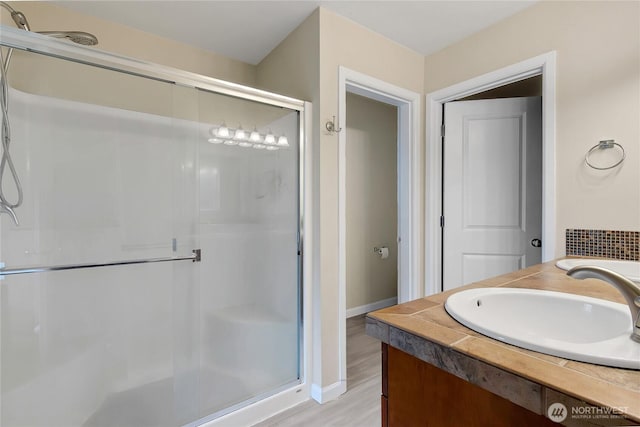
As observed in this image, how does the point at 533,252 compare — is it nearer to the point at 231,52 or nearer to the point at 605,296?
the point at 605,296

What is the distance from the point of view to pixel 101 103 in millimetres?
1567

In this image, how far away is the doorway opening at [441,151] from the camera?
5.70 ft

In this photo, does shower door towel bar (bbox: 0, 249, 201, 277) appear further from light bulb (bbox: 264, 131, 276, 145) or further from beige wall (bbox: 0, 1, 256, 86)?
beige wall (bbox: 0, 1, 256, 86)

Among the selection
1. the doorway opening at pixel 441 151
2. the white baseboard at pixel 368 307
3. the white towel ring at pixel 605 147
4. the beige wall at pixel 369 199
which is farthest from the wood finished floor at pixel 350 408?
the white towel ring at pixel 605 147

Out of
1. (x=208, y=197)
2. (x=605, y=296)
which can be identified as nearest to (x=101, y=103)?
(x=208, y=197)

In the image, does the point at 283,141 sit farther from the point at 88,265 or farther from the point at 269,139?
the point at 88,265

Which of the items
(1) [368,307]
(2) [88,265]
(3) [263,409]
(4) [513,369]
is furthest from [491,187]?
(2) [88,265]

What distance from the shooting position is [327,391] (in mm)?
1824

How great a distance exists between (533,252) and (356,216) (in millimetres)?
1638

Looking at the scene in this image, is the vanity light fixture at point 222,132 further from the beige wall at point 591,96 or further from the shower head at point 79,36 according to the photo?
the beige wall at point 591,96

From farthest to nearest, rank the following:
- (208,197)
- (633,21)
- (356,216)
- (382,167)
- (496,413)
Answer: (382,167)
(356,216)
(208,197)
(633,21)
(496,413)

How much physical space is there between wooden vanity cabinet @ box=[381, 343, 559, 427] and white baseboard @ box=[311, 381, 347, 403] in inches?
49.0

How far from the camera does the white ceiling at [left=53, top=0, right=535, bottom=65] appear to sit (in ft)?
5.98
